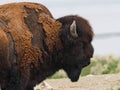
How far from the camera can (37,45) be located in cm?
1009

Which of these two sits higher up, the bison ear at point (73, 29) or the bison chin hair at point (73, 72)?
the bison ear at point (73, 29)

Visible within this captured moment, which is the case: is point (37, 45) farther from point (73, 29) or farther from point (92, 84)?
point (92, 84)

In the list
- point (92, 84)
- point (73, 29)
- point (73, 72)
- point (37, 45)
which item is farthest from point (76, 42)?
point (92, 84)

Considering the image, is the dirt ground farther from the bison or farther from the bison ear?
the bison ear

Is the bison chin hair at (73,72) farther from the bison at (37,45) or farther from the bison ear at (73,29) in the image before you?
the bison ear at (73,29)

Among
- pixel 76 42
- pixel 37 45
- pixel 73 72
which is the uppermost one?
pixel 37 45

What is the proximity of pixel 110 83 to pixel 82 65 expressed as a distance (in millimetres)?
4399

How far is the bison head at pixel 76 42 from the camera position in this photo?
→ 10469 mm

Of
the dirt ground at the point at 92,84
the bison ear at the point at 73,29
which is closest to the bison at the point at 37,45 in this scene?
the bison ear at the point at 73,29

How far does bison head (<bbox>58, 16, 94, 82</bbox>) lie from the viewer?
1047 cm

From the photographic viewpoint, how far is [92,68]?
20.7 metres

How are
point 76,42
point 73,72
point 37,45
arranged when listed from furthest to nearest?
point 73,72 → point 76,42 → point 37,45

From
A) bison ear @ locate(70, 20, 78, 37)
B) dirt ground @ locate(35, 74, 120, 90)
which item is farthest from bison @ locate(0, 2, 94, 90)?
dirt ground @ locate(35, 74, 120, 90)

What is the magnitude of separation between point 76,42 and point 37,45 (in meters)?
0.72
